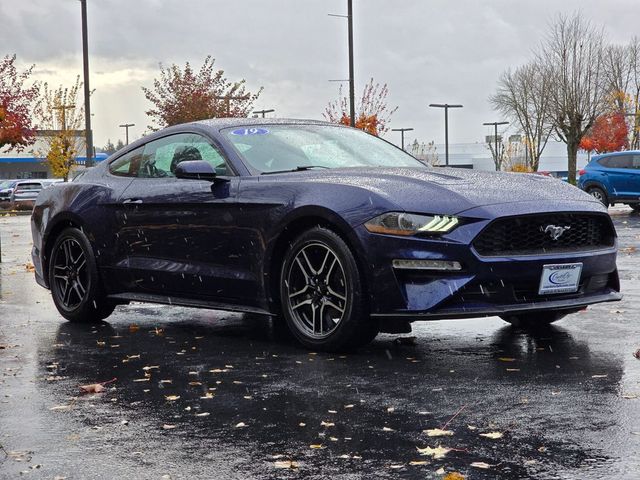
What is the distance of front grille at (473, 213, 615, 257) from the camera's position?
631 centimetres

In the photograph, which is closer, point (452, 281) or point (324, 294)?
point (452, 281)

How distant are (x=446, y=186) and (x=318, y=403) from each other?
1.84 m

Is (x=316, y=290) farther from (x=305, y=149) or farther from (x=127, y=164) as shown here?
(x=127, y=164)

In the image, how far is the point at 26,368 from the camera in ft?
21.2

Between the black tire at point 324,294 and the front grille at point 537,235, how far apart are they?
780 mm

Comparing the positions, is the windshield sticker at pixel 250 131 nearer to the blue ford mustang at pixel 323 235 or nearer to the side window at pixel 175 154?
the blue ford mustang at pixel 323 235

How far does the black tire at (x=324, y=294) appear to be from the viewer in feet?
21.3

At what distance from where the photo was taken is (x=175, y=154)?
8.06 m

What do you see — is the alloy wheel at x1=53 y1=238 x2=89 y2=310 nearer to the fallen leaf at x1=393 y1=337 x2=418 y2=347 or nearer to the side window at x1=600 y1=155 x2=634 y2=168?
the fallen leaf at x1=393 y1=337 x2=418 y2=347

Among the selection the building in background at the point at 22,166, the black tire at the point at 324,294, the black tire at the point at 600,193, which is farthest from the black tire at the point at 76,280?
the building in background at the point at 22,166

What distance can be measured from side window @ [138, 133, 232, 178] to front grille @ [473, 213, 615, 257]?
2.03 metres

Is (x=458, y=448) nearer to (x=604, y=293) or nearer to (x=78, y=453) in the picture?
(x=78, y=453)

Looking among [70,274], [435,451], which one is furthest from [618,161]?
[435,451]

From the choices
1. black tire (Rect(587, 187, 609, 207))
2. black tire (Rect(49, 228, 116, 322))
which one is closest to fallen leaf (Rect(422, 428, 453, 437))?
black tire (Rect(49, 228, 116, 322))
